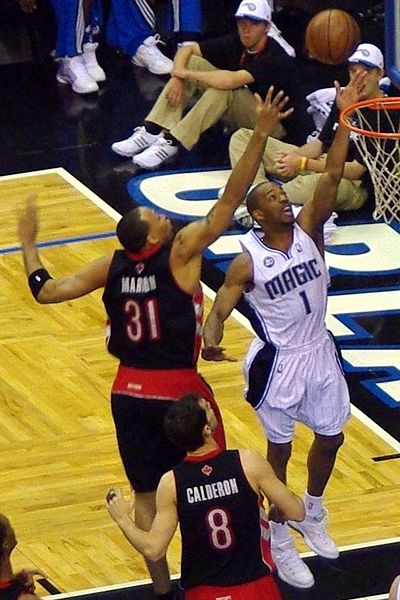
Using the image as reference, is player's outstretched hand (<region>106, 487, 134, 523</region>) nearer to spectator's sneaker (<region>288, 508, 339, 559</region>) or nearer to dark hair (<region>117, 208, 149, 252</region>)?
dark hair (<region>117, 208, 149, 252</region>)

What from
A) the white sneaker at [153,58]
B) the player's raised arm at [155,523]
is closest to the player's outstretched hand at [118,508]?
the player's raised arm at [155,523]

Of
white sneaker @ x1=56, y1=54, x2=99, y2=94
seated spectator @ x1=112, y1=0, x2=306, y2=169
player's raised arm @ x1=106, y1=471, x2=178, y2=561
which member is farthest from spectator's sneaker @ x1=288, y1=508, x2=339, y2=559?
white sneaker @ x1=56, y1=54, x2=99, y2=94

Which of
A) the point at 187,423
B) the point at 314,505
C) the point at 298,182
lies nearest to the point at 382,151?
the point at 298,182

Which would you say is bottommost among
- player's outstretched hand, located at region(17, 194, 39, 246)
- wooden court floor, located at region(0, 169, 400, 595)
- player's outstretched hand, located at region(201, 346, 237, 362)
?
wooden court floor, located at region(0, 169, 400, 595)

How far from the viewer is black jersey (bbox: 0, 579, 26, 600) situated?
551 cm

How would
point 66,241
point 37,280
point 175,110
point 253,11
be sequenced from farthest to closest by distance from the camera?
point 175,110 < point 253,11 < point 66,241 < point 37,280

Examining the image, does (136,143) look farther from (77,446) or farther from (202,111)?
(77,446)

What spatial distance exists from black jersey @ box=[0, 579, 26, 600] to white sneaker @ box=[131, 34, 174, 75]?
29.7 feet

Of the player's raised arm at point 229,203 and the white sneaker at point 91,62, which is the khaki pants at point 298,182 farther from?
the player's raised arm at point 229,203

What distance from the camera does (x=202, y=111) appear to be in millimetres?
11727

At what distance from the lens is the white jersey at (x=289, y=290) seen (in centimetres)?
694

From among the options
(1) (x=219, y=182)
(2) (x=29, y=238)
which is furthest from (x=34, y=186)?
(2) (x=29, y=238)

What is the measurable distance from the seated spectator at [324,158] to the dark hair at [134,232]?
3560 millimetres

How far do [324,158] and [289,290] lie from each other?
392 centimetres
